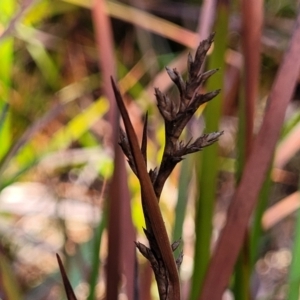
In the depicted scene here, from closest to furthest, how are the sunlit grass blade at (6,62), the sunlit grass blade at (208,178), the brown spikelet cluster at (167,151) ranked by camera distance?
1. the brown spikelet cluster at (167,151)
2. the sunlit grass blade at (208,178)
3. the sunlit grass blade at (6,62)

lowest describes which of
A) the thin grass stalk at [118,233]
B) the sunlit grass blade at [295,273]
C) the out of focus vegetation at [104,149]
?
the sunlit grass blade at [295,273]

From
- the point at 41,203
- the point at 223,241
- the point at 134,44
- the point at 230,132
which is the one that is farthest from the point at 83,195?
the point at 223,241

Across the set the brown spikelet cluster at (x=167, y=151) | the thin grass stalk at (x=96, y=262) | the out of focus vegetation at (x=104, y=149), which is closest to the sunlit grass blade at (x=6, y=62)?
the out of focus vegetation at (x=104, y=149)

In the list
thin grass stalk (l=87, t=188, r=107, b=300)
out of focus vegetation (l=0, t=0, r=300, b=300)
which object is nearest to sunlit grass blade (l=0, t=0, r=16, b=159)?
out of focus vegetation (l=0, t=0, r=300, b=300)

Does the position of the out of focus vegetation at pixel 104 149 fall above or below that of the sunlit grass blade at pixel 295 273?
above

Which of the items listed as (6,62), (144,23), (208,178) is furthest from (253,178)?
(144,23)

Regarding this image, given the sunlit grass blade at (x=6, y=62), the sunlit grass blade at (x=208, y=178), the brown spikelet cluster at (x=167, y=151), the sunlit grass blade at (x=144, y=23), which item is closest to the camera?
the brown spikelet cluster at (x=167, y=151)

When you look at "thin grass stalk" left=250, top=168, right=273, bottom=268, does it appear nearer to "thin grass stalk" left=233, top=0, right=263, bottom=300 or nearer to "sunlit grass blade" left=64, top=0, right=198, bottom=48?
"thin grass stalk" left=233, top=0, right=263, bottom=300

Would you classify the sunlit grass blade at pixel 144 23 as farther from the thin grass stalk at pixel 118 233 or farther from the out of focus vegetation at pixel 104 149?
the thin grass stalk at pixel 118 233

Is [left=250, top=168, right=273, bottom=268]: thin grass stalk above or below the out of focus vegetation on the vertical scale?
below
